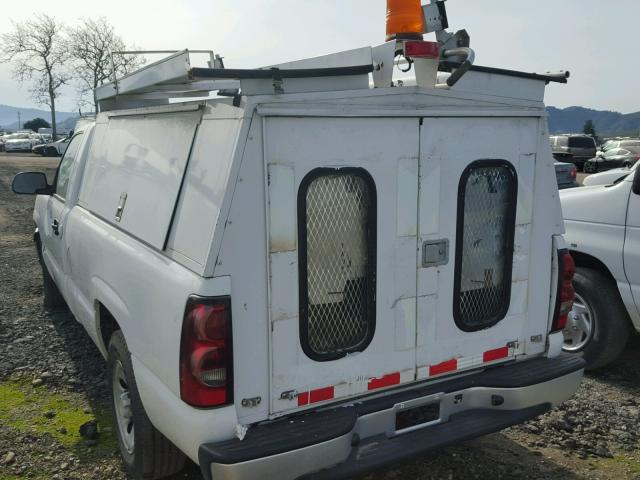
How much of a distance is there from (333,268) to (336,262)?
0.10 ft

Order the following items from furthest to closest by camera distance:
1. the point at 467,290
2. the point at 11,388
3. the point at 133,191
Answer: the point at 11,388, the point at 133,191, the point at 467,290

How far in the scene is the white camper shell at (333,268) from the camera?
2.41 metres

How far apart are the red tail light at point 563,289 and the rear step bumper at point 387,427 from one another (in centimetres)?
20

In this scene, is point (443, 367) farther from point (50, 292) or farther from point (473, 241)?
point (50, 292)

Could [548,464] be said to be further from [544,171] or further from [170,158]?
[170,158]

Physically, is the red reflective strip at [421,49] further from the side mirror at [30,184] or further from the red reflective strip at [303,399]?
the side mirror at [30,184]

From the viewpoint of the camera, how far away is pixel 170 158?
2879 mm

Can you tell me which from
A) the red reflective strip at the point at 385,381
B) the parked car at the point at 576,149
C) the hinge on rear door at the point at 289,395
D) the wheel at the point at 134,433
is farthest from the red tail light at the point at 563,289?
the parked car at the point at 576,149

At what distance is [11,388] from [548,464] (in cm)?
378

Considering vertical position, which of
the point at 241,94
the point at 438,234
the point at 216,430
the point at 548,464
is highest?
the point at 241,94

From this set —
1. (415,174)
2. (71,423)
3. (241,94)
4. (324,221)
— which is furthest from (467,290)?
(71,423)

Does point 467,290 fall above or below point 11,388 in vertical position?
above

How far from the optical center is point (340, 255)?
2.70 meters

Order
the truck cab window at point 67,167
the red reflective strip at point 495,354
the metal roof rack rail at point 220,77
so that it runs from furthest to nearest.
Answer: the truck cab window at point 67,167, the red reflective strip at point 495,354, the metal roof rack rail at point 220,77
